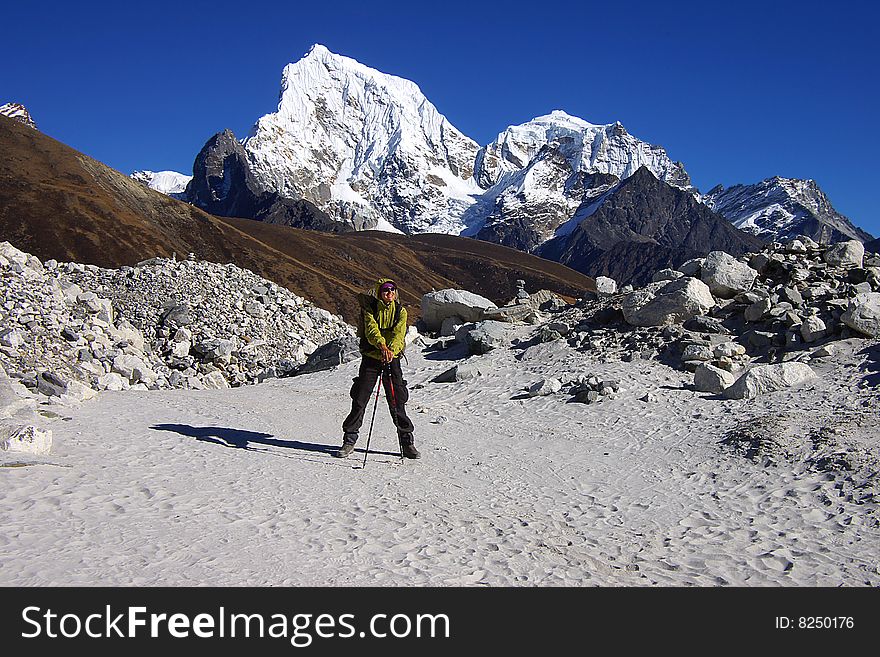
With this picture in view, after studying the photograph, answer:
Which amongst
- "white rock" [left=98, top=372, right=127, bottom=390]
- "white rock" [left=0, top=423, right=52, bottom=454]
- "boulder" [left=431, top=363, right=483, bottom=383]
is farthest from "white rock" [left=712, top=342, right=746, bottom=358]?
"white rock" [left=98, top=372, right=127, bottom=390]

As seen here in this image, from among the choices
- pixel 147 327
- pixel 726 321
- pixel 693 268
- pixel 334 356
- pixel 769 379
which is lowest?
pixel 769 379

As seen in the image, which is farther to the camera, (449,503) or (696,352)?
(696,352)

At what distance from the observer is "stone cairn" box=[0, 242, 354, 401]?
16.9 meters

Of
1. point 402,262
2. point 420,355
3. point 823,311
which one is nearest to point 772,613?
point 823,311

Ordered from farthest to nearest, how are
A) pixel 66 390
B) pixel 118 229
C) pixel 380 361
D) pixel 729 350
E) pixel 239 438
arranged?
pixel 118 229
pixel 729 350
pixel 66 390
pixel 239 438
pixel 380 361

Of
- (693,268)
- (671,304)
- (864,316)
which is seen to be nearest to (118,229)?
(693,268)

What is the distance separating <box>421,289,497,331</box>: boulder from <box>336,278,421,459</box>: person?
12.5 meters

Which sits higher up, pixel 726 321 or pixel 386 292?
pixel 726 321

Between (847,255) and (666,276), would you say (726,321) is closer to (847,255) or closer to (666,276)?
(847,255)

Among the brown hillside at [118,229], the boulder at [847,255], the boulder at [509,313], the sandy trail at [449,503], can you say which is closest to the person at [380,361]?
the sandy trail at [449,503]

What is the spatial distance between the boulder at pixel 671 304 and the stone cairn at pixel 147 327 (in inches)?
417

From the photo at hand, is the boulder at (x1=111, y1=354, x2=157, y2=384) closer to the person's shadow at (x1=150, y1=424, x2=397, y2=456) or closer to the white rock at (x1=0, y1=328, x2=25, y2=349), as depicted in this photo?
the white rock at (x1=0, y1=328, x2=25, y2=349)

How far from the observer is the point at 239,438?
928cm

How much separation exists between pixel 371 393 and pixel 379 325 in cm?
88
